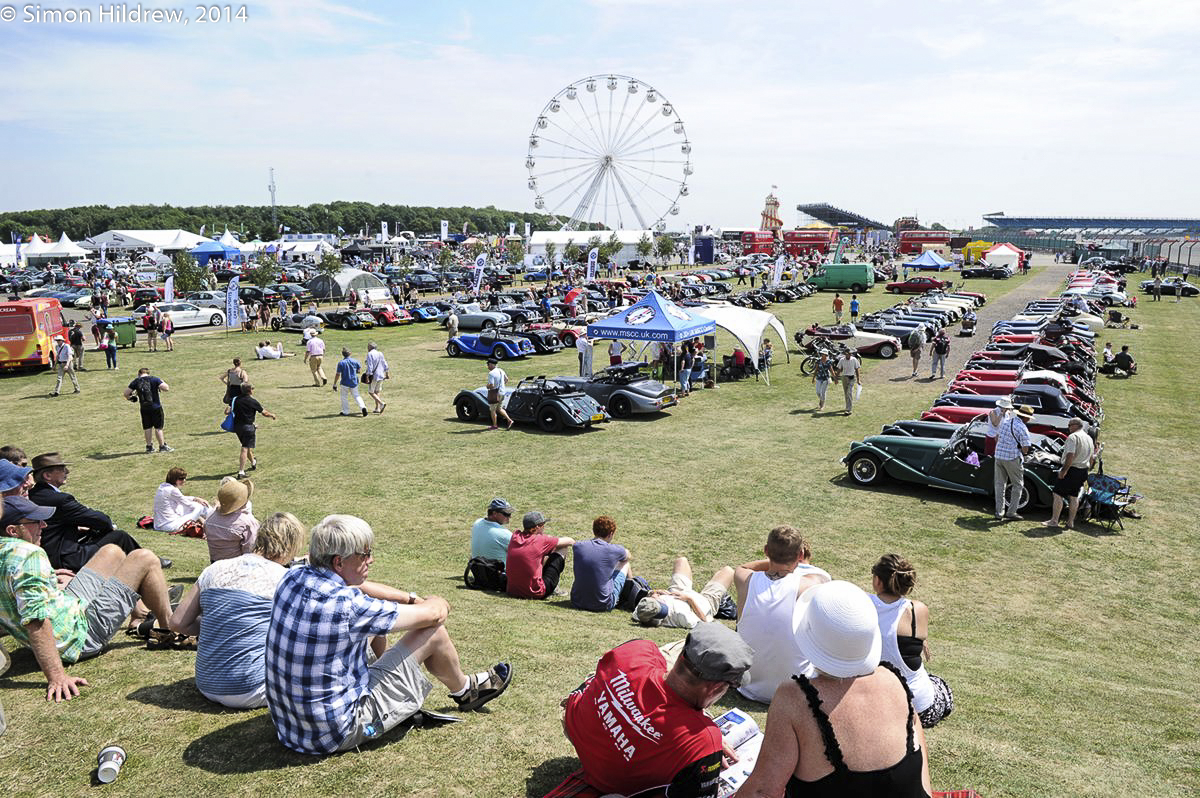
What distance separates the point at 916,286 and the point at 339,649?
5413cm

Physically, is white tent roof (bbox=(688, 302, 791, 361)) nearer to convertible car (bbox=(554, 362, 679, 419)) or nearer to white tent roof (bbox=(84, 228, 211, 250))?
convertible car (bbox=(554, 362, 679, 419))

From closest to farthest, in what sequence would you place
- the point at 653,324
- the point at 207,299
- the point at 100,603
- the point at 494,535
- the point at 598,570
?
the point at 100,603 < the point at 598,570 < the point at 494,535 < the point at 653,324 < the point at 207,299

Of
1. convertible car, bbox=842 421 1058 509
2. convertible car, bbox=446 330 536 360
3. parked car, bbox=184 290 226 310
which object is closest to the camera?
convertible car, bbox=842 421 1058 509

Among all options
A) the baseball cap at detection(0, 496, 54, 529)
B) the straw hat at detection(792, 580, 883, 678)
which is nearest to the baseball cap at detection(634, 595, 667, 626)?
the straw hat at detection(792, 580, 883, 678)

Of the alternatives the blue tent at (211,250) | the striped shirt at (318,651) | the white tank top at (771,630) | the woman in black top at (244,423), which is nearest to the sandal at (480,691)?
the striped shirt at (318,651)

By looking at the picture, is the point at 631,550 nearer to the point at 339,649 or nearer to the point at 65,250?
the point at 339,649

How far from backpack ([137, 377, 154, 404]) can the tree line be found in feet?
344

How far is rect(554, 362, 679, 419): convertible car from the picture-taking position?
1897 cm

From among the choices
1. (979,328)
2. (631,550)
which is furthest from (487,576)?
(979,328)

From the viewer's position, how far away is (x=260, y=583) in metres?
4.73

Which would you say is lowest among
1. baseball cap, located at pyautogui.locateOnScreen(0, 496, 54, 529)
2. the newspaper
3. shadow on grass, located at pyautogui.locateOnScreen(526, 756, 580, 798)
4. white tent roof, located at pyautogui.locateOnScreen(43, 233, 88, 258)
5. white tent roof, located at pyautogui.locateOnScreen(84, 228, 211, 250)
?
shadow on grass, located at pyautogui.locateOnScreen(526, 756, 580, 798)

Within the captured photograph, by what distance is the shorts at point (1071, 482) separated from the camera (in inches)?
447

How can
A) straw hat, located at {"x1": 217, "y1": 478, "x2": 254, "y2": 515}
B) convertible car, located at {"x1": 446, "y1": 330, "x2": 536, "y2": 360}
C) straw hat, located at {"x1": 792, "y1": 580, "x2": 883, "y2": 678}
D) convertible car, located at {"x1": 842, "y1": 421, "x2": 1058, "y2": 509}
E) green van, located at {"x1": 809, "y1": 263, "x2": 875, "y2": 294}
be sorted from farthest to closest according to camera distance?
1. green van, located at {"x1": 809, "y1": 263, "x2": 875, "y2": 294}
2. convertible car, located at {"x1": 446, "y1": 330, "x2": 536, "y2": 360}
3. convertible car, located at {"x1": 842, "y1": 421, "x2": 1058, "y2": 509}
4. straw hat, located at {"x1": 217, "y1": 478, "x2": 254, "y2": 515}
5. straw hat, located at {"x1": 792, "y1": 580, "x2": 883, "y2": 678}

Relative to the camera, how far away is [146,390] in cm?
1529
